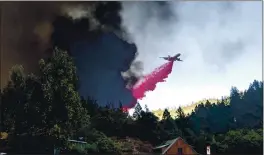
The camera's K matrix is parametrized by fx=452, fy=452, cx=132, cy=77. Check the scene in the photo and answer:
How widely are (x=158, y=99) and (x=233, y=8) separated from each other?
2.58m

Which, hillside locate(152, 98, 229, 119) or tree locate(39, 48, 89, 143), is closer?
tree locate(39, 48, 89, 143)

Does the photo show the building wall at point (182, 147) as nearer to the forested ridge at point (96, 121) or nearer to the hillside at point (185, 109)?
the forested ridge at point (96, 121)

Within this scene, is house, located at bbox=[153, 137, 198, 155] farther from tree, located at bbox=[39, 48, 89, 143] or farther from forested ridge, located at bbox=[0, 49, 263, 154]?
tree, located at bbox=[39, 48, 89, 143]

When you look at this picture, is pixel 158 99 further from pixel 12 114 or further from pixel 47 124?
pixel 12 114

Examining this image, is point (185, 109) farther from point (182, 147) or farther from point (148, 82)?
point (148, 82)

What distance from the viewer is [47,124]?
973cm

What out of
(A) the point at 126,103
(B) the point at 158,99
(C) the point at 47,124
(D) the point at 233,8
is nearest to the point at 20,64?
(C) the point at 47,124

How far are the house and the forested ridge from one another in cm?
11

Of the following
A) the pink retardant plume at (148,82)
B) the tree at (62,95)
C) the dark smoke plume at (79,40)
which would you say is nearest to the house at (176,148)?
the pink retardant plume at (148,82)

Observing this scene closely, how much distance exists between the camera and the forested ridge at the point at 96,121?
978 cm

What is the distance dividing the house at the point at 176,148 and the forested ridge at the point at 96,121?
112mm

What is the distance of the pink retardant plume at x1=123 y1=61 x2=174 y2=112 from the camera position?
9.91 m

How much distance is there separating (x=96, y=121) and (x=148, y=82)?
1.44m

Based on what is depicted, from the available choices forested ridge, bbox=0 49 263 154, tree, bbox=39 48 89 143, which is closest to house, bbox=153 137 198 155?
forested ridge, bbox=0 49 263 154
